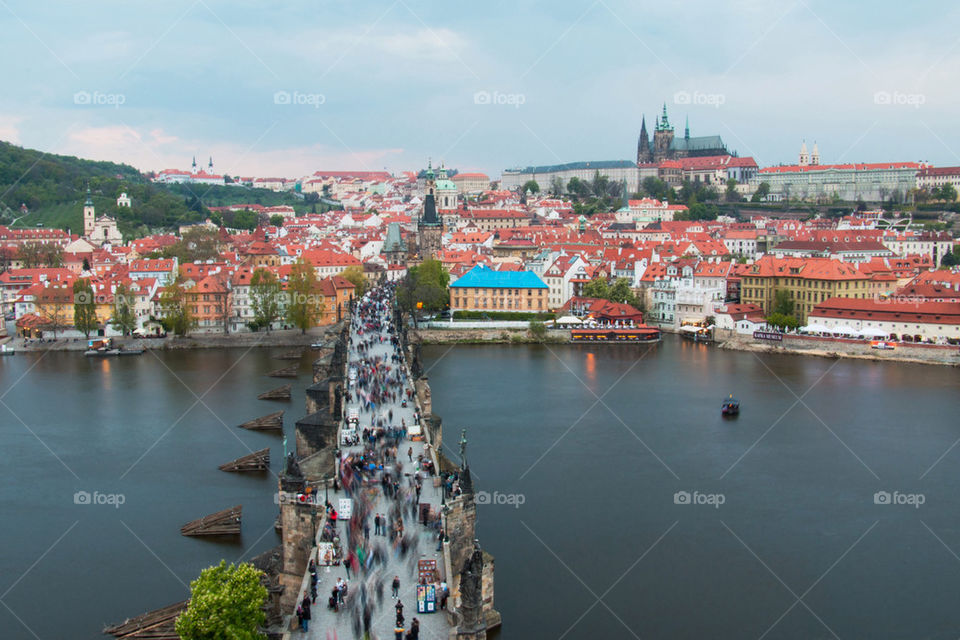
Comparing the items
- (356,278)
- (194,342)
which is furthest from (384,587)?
(356,278)

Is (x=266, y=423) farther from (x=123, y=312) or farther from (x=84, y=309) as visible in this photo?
(x=84, y=309)

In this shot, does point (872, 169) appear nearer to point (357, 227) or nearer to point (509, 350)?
point (357, 227)

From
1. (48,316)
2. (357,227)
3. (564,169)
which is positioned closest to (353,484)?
(48,316)

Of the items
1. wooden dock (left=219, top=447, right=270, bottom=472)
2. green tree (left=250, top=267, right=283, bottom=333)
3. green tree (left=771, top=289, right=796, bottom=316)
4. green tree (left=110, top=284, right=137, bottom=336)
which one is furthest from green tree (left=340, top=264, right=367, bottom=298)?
wooden dock (left=219, top=447, right=270, bottom=472)

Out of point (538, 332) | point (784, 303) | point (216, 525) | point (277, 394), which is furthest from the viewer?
point (784, 303)

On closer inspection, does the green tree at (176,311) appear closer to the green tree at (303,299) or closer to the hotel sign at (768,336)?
the green tree at (303,299)

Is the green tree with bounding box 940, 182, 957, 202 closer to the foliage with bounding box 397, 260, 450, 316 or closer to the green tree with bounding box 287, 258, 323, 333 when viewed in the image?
the foliage with bounding box 397, 260, 450, 316
